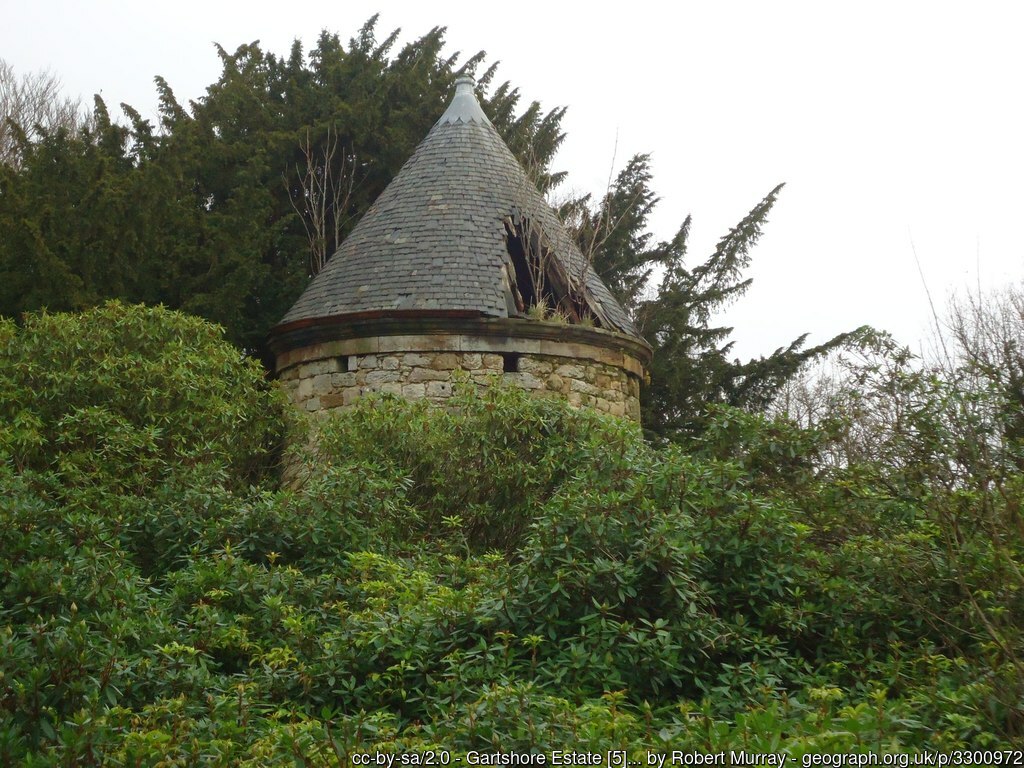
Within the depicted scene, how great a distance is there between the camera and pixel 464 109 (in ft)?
43.8

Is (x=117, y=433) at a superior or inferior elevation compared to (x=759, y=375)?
inferior

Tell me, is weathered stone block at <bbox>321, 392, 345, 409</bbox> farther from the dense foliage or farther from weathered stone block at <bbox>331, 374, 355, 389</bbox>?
the dense foliage

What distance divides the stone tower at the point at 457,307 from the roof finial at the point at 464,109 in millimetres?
694

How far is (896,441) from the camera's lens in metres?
5.76

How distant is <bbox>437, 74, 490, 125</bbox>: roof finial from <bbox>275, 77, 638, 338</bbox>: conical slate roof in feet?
0.16

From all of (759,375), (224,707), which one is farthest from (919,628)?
(759,375)

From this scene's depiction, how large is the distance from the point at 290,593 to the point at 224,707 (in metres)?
1.39

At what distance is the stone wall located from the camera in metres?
10.5

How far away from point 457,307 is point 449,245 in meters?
1.11

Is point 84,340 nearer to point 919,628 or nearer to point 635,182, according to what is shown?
point 919,628

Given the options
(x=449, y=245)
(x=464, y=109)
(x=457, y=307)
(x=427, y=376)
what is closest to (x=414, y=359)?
(x=427, y=376)

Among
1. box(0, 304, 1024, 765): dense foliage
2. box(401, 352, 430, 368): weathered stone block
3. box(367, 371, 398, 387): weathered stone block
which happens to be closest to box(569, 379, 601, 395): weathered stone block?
box(401, 352, 430, 368): weathered stone block

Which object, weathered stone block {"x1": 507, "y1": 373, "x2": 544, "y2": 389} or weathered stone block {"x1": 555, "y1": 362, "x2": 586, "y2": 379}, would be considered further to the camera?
weathered stone block {"x1": 555, "y1": 362, "x2": 586, "y2": 379}

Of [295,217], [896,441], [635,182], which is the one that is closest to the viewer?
[896,441]
